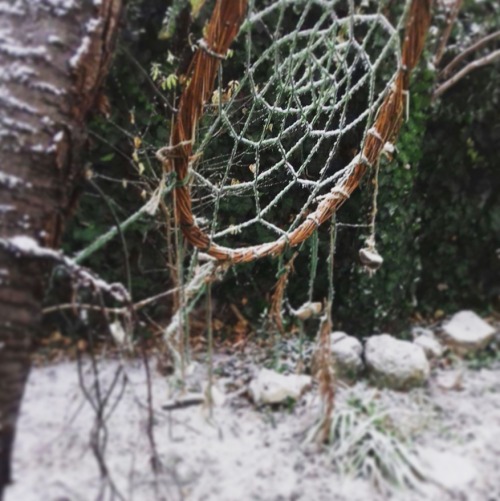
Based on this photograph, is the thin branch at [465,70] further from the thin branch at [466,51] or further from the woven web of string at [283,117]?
the woven web of string at [283,117]

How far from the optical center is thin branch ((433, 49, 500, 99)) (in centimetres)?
120

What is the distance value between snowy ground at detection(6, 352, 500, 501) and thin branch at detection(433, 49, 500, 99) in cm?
73

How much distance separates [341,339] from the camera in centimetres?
108

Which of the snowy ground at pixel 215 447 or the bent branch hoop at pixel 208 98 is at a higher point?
the bent branch hoop at pixel 208 98

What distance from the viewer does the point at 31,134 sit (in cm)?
43

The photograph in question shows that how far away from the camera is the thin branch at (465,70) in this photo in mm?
1198

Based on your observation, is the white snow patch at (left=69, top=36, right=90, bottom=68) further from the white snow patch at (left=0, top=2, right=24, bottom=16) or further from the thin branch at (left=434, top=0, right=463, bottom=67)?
the thin branch at (left=434, top=0, right=463, bottom=67)

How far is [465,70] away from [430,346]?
2.25 ft

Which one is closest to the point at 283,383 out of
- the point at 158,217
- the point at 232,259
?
the point at 232,259

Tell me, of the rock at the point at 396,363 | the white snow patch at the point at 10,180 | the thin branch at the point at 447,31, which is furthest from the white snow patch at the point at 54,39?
the thin branch at the point at 447,31

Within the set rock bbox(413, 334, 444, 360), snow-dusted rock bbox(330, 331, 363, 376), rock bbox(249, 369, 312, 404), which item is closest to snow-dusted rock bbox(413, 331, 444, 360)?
rock bbox(413, 334, 444, 360)

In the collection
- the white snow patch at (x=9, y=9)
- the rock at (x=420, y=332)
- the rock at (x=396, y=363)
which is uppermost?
the white snow patch at (x=9, y=9)

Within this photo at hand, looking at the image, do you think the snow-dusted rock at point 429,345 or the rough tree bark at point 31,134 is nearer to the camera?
the rough tree bark at point 31,134

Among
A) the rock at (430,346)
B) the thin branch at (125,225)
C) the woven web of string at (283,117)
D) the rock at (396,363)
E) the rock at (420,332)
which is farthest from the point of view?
the rock at (420,332)
